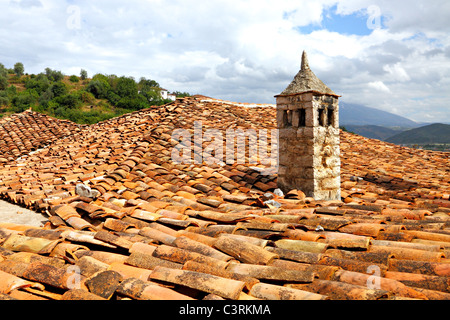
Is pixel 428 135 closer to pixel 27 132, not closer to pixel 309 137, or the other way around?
pixel 309 137

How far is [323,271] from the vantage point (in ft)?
Result: 7.77

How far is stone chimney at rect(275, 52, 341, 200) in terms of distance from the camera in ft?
17.8

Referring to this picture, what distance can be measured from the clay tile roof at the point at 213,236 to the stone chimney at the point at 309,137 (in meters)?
0.36

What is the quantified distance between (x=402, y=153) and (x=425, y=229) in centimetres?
911

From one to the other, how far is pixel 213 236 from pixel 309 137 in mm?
2936

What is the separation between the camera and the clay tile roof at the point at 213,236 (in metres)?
2.20

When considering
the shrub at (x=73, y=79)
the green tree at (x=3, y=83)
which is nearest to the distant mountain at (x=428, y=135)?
the shrub at (x=73, y=79)

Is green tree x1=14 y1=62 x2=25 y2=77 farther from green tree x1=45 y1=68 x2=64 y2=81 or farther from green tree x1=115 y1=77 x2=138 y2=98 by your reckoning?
green tree x1=115 y1=77 x2=138 y2=98

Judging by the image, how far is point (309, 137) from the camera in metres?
5.41

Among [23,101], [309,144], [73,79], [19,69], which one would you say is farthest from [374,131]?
[309,144]

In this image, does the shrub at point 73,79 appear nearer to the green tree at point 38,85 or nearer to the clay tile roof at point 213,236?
the green tree at point 38,85
